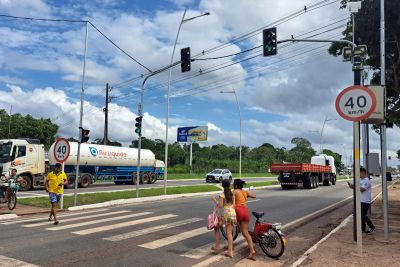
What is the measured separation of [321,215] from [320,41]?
6774 mm

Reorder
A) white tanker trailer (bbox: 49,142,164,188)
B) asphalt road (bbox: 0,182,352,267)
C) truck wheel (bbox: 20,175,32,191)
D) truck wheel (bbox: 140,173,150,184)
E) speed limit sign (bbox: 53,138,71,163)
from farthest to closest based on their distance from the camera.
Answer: truck wheel (bbox: 140,173,150,184)
white tanker trailer (bbox: 49,142,164,188)
truck wheel (bbox: 20,175,32,191)
speed limit sign (bbox: 53,138,71,163)
asphalt road (bbox: 0,182,352,267)

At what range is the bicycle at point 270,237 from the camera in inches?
328

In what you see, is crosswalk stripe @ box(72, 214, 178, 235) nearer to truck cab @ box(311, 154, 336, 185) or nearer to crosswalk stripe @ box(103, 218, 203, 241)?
crosswalk stripe @ box(103, 218, 203, 241)

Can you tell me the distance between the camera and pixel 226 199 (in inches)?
327

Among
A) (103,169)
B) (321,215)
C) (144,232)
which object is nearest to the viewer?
(144,232)

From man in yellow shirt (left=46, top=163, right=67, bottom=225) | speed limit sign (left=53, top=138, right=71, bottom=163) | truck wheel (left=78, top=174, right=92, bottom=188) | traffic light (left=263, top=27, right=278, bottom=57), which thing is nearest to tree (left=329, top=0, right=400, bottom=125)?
traffic light (left=263, top=27, right=278, bottom=57)

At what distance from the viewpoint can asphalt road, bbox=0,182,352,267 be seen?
7.92m

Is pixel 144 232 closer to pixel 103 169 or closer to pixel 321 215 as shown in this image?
pixel 321 215

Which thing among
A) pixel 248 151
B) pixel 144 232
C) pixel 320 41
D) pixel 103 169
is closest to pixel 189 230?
pixel 144 232

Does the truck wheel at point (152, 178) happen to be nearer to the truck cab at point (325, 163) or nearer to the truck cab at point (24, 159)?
the truck cab at point (24, 159)

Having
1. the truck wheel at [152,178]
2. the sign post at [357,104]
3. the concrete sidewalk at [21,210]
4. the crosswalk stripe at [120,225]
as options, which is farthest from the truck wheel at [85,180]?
the sign post at [357,104]

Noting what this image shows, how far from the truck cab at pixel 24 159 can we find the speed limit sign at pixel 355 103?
21176 mm

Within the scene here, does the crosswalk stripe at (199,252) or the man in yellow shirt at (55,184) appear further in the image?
the man in yellow shirt at (55,184)

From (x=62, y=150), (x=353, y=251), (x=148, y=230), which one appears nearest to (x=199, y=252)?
(x=148, y=230)
